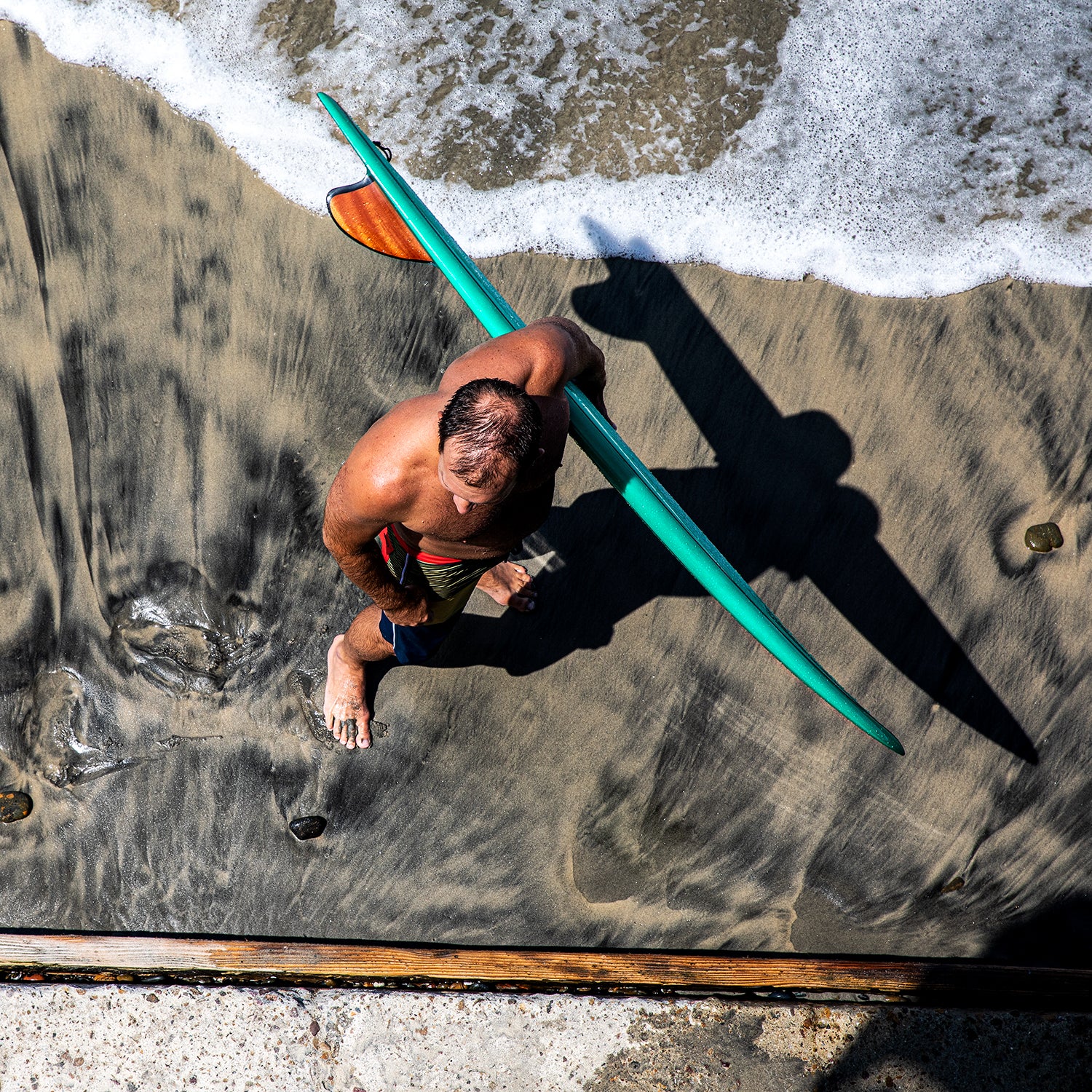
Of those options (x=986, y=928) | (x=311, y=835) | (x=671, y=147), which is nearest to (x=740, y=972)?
(x=986, y=928)

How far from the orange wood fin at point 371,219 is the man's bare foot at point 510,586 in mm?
1117

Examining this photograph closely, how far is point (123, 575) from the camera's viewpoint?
2.47 m

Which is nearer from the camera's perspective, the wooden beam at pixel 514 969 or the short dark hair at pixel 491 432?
the short dark hair at pixel 491 432

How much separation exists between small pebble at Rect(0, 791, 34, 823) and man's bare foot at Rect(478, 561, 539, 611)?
168cm

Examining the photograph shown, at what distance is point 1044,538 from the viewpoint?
2.57 metres

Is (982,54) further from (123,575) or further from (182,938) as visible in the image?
(182,938)

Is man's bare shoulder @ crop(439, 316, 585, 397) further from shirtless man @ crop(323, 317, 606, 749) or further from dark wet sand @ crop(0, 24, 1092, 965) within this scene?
dark wet sand @ crop(0, 24, 1092, 965)

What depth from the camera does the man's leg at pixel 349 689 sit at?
2354mm

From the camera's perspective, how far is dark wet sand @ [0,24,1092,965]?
8.02 feet

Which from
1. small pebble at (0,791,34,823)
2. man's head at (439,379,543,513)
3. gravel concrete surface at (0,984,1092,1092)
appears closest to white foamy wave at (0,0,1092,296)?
man's head at (439,379,543,513)

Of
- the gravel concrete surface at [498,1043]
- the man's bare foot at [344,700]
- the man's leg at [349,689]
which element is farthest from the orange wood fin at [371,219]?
the gravel concrete surface at [498,1043]

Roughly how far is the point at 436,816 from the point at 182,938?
0.91 metres

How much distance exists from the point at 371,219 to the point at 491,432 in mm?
1462

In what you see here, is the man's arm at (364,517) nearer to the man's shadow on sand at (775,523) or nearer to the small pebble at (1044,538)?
the man's shadow on sand at (775,523)
